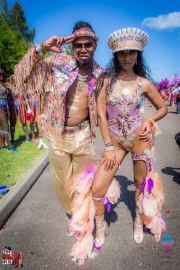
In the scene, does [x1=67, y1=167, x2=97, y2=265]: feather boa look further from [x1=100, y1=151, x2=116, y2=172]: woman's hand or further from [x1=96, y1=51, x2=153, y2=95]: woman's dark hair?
[x1=96, y1=51, x2=153, y2=95]: woman's dark hair

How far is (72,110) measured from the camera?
2299 mm

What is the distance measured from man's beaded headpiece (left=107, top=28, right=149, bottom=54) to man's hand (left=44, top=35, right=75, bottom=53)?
0.45 meters

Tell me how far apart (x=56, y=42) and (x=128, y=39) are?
717 millimetres

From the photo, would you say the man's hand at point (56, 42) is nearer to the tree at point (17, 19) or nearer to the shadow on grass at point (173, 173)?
the shadow on grass at point (173, 173)

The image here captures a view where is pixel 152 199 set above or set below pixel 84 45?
below

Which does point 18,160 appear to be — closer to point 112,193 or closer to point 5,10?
point 112,193

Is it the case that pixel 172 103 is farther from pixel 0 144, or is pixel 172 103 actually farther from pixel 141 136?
pixel 141 136

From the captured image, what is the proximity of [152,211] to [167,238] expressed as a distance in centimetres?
49

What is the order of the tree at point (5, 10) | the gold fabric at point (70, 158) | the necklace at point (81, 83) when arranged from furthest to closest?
1. the tree at point (5, 10)
2. the gold fabric at point (70, 158)
3. the necklace at point (81, 83)

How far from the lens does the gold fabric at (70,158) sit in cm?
235

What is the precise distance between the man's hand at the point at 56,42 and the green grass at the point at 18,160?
240 cm

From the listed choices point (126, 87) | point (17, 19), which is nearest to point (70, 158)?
point (126, 87)

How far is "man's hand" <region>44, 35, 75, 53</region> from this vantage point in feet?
6.46

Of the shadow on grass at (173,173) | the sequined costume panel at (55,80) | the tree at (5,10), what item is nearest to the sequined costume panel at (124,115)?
the sequined costume panel at (55,80)
